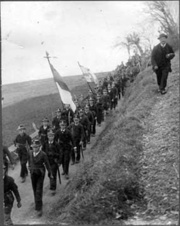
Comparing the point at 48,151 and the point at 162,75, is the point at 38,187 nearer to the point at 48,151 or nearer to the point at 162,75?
the point at 48,151

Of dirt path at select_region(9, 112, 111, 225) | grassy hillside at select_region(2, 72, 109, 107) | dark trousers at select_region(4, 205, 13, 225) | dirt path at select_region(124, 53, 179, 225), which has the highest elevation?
grassy hillside at select_region(2, 72, 109, 107)

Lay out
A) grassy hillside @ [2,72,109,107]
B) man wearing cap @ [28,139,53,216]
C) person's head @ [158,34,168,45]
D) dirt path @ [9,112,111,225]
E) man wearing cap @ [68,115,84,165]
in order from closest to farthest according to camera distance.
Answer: dirt path @ [9,112,111,225] → man wearing cap @ [28,139,53,216] → person's head @ [158,34,168,45] → man wearing cap @ [68,115,84,165] → grassy hillside @ [2,72,109,107]

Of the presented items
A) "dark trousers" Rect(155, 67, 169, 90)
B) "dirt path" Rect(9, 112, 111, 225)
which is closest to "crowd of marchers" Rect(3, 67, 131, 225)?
"dirt path" Rect(9, 112, 111, 225)

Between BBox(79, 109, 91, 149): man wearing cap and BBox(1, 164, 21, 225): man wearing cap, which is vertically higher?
BBox(79, 109, 91, 149): man wearing cap

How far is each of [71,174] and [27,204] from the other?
180 cm

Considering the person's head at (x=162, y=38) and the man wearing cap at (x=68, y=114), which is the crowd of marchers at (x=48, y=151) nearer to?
the man wearing cap at (x=68, y=114)

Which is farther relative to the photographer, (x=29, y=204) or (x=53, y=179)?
(x=53, y=179)

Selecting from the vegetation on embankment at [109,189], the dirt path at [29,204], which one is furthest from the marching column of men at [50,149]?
the vegetation on embankment at [109,189]

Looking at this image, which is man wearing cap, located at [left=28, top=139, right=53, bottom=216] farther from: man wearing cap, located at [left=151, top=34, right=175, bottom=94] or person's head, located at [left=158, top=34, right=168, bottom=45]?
person's head, located at [left=158, top=34, right=168, bottom=45]

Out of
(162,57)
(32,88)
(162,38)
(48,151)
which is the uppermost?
(162,38)

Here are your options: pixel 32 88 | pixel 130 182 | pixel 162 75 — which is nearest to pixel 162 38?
pixel 162 75

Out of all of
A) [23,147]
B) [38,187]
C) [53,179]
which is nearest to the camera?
[38,187]

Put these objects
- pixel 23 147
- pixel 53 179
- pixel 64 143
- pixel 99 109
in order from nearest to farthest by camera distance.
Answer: pixel 53 179 < pixel 64 143 < pixel 23 147 < pixel 99 109

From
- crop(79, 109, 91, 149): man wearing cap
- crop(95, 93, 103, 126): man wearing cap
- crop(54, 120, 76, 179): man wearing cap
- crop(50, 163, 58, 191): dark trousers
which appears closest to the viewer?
crop(50, 163, 58, 191): dark trousers
